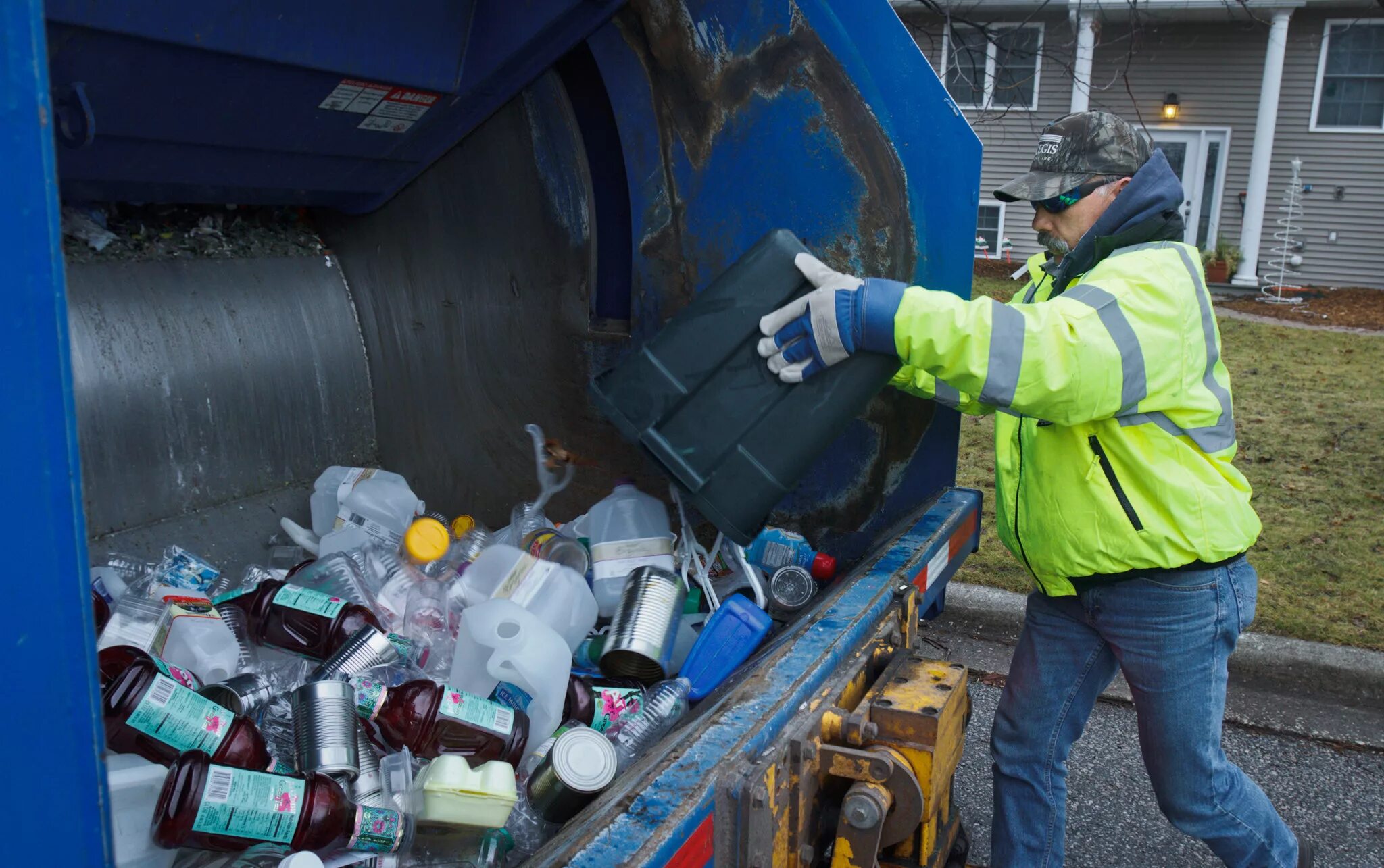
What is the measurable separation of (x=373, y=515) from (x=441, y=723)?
123 centimetres

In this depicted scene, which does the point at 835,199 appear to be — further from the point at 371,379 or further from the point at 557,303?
the point at 371,379

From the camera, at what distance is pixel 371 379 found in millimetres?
3105

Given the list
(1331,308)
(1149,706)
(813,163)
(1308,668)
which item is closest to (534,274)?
(813,163)

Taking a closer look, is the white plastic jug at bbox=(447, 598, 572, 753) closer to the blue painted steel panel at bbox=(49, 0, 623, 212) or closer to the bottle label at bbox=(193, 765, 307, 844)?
the bottle label at bbox=(193, 765, 307, 844)

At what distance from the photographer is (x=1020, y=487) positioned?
7.38 feet

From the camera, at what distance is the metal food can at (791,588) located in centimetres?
232

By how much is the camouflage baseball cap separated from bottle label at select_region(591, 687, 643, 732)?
4.22 feet

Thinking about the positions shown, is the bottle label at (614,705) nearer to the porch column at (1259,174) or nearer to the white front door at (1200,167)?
the porch column at (1259,174)

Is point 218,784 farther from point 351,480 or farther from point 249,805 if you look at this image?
point 351,480

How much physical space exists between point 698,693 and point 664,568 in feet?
1.29

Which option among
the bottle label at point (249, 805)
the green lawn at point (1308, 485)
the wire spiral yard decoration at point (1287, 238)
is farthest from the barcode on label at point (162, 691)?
the wire spiral yard decoration at point (1287, 238)

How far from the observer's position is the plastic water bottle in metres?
1.91

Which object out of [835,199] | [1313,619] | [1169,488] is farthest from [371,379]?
[1313,619]

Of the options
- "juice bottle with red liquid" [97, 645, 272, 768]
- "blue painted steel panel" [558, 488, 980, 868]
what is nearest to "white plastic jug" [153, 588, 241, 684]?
"juice bottle with red liquid" [97, 645, 272, 768]
